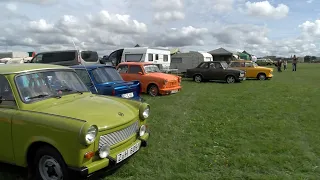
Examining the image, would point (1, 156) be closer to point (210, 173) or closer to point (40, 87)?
point (40, 87)

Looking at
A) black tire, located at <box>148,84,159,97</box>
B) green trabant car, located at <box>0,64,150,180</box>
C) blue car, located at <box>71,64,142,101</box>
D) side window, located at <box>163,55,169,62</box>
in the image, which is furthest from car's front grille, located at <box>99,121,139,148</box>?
side window, located at <box>163,55,169,62</box>

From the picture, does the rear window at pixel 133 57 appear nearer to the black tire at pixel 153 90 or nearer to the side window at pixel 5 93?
the black tire at pixel 153 90

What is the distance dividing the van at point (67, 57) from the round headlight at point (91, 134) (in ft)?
41.0

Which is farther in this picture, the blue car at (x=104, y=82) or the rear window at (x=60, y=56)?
the rear window at (x=60, y=56)

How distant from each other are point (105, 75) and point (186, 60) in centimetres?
2114

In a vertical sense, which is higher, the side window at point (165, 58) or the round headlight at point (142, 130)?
the side window at point (165, 58)

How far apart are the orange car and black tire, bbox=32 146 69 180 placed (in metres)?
9.36

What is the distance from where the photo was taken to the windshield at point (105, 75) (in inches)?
340

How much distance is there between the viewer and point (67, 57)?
16.1 metres

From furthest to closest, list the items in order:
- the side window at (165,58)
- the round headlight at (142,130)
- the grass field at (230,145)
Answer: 1. the side window at (165,58)
2. the round headlight at (142,130)
3. the grass field at (230,145)

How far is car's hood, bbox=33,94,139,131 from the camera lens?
3.89 meters

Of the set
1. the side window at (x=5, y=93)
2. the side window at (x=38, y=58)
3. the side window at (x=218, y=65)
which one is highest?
the side window at (x=38, y=58)

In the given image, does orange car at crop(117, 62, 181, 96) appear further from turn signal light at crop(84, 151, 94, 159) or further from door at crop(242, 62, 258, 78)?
door at crop(242, 62, 258, 78)

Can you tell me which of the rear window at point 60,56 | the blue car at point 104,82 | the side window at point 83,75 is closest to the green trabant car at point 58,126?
the blue car at point 104,82
